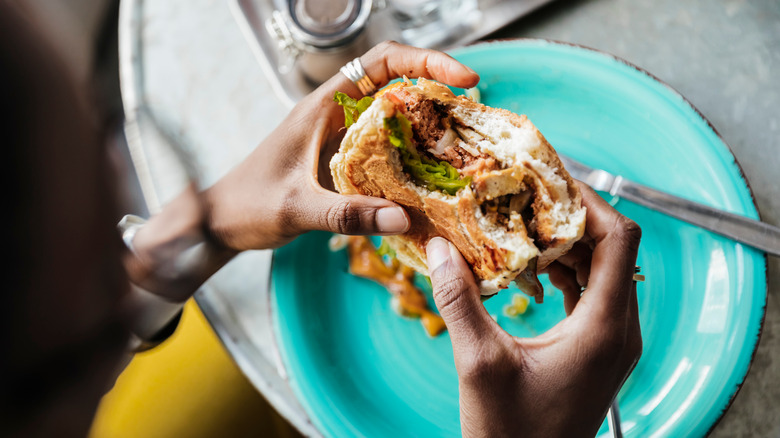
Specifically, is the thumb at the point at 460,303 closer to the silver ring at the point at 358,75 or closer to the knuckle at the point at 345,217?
the knuckle at the point at 345,217

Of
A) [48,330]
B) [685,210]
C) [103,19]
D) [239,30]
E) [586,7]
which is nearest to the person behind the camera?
[48,330]

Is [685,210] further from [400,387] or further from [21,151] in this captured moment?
[21,151]

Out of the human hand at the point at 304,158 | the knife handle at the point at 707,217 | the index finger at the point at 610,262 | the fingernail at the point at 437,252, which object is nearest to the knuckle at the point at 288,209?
the human hand at the point at 304,158

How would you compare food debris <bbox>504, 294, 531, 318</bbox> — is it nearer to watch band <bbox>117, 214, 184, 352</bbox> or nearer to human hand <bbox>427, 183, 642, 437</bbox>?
human hand <bbox>427, 183, 642, 437</bbox>

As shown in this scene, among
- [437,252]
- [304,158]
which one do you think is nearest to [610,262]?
[437,252]

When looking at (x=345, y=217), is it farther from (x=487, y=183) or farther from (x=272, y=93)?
(x=272, y=93)

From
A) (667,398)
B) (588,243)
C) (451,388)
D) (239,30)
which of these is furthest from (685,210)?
(239,30)
